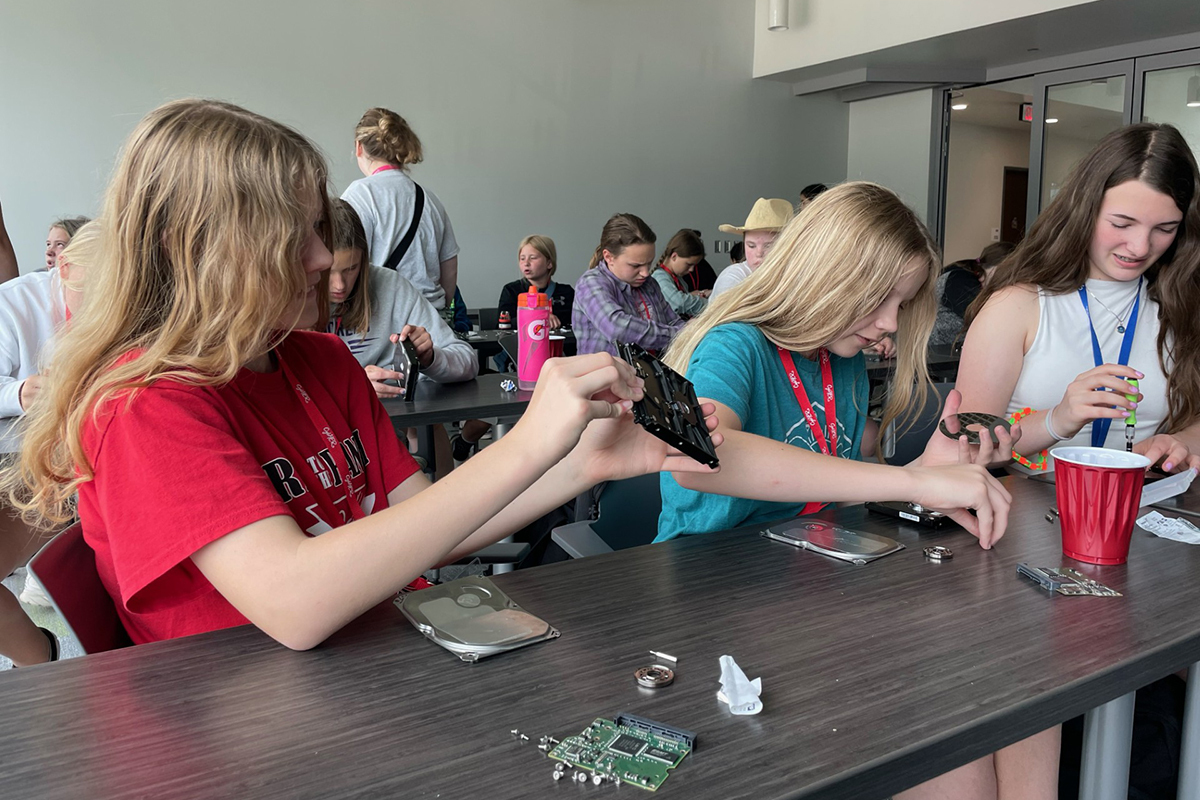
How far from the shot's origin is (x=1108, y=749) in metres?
1.08

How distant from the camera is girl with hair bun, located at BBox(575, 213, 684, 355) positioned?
14.2 ft

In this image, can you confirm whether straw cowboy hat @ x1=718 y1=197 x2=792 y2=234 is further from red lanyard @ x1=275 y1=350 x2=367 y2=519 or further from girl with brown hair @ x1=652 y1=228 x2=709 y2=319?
red lanyard @ x1=275 y1=350 x2=367 y2=519

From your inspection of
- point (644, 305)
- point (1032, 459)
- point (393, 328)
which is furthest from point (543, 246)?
point (1032, 459)

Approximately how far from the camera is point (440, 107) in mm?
7434

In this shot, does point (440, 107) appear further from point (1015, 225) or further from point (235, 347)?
point (1015, 225)

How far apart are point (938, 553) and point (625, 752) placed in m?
0.63

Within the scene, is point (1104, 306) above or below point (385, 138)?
below

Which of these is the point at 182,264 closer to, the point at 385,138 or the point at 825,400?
the point at 825,400

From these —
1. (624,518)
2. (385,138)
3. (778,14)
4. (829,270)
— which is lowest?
(624,518)

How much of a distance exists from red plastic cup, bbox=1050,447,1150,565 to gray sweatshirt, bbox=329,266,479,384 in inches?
79.7

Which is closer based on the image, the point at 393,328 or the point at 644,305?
the point at 393,328

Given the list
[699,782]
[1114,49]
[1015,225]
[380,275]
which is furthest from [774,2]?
[699,782]

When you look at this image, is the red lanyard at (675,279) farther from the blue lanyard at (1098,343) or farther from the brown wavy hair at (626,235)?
the blue lanyard at (1098,343)

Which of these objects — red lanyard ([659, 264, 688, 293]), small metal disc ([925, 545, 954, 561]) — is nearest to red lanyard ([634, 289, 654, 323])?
red lanyard ([659, 264, 688, 293])
